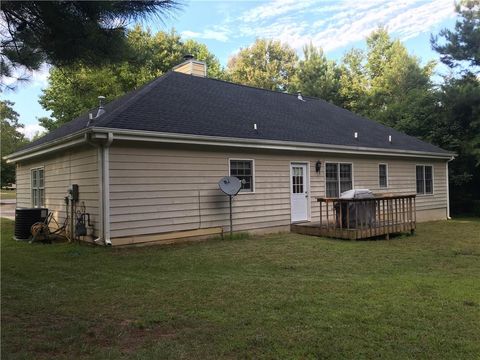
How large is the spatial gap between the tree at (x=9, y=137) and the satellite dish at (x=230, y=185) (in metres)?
33.8

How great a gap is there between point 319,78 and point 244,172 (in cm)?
2342

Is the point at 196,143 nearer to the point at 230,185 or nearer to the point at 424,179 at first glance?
the point at 230,185

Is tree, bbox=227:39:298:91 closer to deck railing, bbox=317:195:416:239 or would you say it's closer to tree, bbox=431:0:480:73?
tree, bbox=431:0:480:73

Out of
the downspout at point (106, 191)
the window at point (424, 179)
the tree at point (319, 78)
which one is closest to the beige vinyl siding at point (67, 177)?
the downspout at point (106, 191)

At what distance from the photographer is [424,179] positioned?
15.5m

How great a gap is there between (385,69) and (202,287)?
33.1 meters

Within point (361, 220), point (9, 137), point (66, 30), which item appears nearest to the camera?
point (66, 30)

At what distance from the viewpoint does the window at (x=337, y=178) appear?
39.6ft

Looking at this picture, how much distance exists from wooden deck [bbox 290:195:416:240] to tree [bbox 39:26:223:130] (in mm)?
5554

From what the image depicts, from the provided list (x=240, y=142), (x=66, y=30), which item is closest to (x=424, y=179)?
(x=240, y=142)

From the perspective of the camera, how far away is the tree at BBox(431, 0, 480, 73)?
18109 mm

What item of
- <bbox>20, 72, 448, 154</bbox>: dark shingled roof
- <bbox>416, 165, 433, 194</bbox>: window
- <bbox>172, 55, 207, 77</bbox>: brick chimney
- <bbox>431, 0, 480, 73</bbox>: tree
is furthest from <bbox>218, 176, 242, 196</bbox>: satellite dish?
<bbox>431, 0, 480, 73</bbox>: tree

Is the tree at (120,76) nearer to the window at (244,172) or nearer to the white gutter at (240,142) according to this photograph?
the white gutter at (240,142)

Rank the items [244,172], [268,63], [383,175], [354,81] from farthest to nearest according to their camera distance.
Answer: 1. [268,63]
2. [354,81]
3. [383,175]
4. [244,172]
